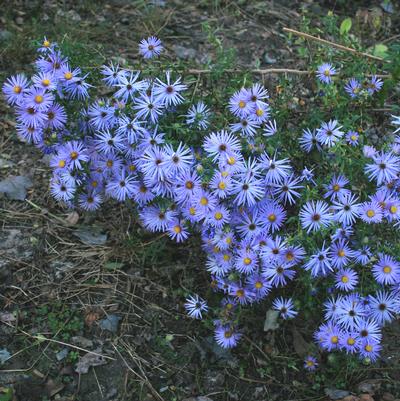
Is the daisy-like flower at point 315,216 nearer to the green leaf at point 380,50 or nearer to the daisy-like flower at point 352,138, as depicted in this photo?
the daisy-like flower at point 352,138

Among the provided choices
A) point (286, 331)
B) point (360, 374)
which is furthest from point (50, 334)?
point (360, 374)

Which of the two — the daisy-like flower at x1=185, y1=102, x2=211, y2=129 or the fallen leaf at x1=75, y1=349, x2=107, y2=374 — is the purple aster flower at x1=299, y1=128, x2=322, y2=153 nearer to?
the daisy-like flower at x1=185, y1=102, x2=211, y2=129

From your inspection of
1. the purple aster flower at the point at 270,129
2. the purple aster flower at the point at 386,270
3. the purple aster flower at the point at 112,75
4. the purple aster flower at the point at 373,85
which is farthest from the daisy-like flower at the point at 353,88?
the purple aster flower at the point at 112,75

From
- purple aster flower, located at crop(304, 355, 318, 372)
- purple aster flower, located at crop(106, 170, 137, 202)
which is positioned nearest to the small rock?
purple aster flower, located at crop(304, 355, 318, 372)

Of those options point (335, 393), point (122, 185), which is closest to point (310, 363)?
point (335, 393)

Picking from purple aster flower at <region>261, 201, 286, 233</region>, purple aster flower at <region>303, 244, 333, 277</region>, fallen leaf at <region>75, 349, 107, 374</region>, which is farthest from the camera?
fallen leaf at <region>75, 349, 107, 374</region>

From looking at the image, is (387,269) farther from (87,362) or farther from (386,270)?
(87,362)
